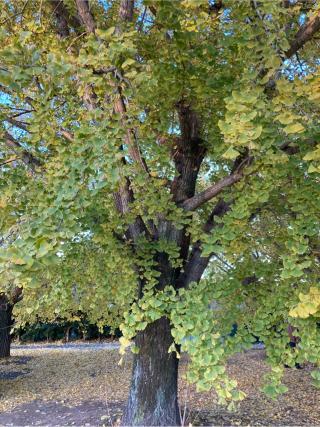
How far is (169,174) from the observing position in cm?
432

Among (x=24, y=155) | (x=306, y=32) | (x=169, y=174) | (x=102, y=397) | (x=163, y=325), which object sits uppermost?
(x=306, y=32)

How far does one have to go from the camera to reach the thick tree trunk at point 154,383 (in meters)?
3.81

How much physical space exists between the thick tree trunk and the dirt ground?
0.80 ft

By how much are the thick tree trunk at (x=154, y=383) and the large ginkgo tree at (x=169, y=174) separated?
0.6 inches

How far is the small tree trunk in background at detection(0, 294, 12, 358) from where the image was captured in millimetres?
8659

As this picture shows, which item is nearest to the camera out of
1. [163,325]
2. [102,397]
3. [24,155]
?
[163,325]

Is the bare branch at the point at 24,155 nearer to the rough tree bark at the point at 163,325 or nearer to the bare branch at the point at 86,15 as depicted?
the rough tree bark at the point at 163,325

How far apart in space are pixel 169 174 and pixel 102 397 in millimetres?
3781

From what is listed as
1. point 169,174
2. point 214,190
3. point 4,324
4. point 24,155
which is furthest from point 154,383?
point 4,324

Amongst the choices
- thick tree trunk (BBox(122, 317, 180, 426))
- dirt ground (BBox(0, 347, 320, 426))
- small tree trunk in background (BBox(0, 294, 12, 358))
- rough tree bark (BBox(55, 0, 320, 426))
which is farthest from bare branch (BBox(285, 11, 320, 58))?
small tree trunk in background (BBox(0, 294, 12, 358))

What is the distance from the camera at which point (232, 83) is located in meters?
A: 3.11

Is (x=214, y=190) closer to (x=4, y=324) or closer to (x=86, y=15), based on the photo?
(x=86, y=15)

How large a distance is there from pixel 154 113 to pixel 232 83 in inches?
31.1

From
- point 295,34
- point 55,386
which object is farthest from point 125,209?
point 55,386
